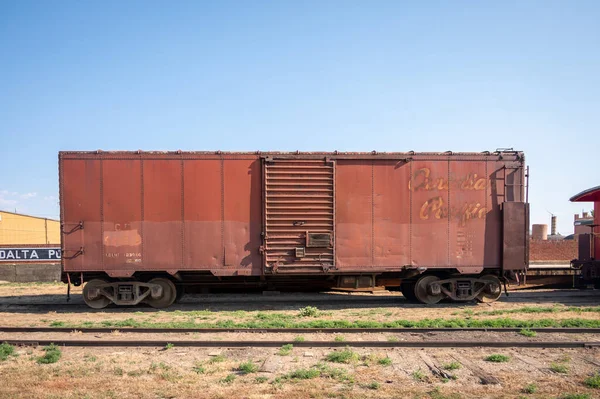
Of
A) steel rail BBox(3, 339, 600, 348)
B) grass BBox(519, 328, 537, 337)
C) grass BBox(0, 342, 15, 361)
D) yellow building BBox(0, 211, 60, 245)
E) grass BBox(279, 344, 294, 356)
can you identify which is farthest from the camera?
yellow building BBox(0, 211, 60, 245)

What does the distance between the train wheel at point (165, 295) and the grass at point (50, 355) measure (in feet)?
15.1

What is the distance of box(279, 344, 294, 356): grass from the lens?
316 inches

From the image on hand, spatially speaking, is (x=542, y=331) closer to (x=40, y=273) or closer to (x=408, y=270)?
(x=408, y=270)

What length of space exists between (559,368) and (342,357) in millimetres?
3313

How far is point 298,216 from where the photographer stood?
12.6m

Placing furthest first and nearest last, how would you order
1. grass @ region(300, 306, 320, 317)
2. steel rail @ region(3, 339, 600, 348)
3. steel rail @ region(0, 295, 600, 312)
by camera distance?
steel rail @ region(0, 295, 600, 312), grass @ region(300, 306, 320, 317), steel rail @ region(3, 339, 600, 348)

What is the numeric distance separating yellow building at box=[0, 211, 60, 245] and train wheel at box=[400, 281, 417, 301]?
31374mm

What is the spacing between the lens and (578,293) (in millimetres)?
15672

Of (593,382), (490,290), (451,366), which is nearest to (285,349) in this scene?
(451,366)

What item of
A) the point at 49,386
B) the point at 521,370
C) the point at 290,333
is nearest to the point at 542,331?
the point at 521,370

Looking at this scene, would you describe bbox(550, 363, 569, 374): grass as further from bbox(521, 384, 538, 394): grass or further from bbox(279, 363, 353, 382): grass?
bbox(279, 363, 353, 382): grass

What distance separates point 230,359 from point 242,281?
5.55m

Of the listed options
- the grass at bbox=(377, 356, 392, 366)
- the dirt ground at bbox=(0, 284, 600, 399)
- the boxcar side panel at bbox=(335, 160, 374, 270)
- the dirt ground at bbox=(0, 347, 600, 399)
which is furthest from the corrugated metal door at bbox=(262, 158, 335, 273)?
the grass at bbox=(377, 356, 392, 366)

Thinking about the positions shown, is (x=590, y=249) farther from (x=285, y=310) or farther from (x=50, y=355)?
(x=50, y=355)
